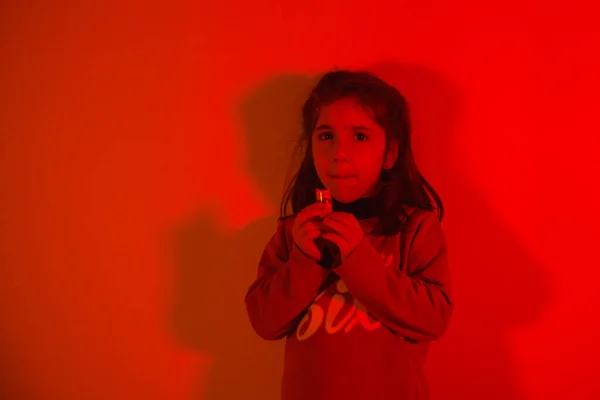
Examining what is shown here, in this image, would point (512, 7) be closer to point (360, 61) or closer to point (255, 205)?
point (360, 61)

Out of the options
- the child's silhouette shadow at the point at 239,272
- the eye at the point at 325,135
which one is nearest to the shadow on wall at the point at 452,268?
the child's silhouette shadow at the point at 239,272

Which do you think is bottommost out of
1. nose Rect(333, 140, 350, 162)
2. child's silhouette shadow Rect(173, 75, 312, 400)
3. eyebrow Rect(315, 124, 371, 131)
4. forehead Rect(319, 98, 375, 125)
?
child's silhouette shadow Rect(173, 75, 312, 400)

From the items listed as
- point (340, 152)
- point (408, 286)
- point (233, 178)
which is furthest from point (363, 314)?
point (233, 178)

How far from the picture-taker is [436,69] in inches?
30.7

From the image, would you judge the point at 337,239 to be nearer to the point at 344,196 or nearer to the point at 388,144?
the point at 344,196

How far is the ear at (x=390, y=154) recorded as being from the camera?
71cm

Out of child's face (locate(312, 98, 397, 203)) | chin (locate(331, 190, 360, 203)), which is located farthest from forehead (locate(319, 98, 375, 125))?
chin (locate(331, 190, 360, 203))

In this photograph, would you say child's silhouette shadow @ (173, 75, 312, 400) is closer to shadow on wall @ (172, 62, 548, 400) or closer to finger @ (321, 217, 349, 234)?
shadow on wall @ (172, 62, 548, 400)

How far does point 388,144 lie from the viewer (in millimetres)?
707

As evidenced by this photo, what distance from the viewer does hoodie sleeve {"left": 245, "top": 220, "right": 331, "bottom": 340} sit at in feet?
2.04

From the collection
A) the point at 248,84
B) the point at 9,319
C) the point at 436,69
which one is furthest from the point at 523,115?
the point at 9,319

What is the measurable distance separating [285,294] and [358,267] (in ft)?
0.37

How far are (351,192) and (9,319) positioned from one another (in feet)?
2.38

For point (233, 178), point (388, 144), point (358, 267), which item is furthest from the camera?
point (233, 178)
